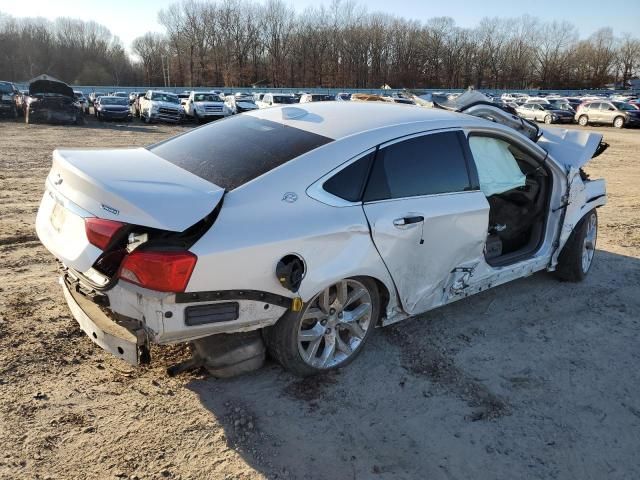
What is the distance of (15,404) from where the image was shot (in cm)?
294

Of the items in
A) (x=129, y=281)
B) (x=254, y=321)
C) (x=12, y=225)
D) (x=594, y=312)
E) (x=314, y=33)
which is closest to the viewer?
(x=129, y=281)

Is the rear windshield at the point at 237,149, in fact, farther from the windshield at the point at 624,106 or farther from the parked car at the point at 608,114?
the windshield at the point at 624,106

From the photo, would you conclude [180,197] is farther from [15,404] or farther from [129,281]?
[15,404]

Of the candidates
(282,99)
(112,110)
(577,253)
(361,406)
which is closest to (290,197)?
(361,406)

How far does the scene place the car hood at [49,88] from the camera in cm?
2366

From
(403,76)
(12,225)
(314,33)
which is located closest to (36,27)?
(314,33)

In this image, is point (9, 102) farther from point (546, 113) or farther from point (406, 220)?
point (546, 113)

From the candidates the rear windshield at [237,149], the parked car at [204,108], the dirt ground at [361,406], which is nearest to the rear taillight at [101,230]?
the rear windshield at [237,149]

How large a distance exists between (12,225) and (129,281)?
15.7ft

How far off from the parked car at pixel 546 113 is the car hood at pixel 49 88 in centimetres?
2597

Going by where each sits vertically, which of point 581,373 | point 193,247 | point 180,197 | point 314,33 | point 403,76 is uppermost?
point 314,33

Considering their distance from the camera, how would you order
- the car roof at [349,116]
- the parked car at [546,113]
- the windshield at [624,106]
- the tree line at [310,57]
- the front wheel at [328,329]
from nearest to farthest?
the front wheel at [328,329] → the car roof at [349,116] → the windshield at [624,106] → the parked car at [546,113] → the tree line at [310,57]

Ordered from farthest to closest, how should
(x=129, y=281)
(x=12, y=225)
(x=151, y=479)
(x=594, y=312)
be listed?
(x=12, y=225), (x=594, y=312), (x=129, y=281), (x=151, y=479)

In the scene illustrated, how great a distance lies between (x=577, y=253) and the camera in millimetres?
5062
